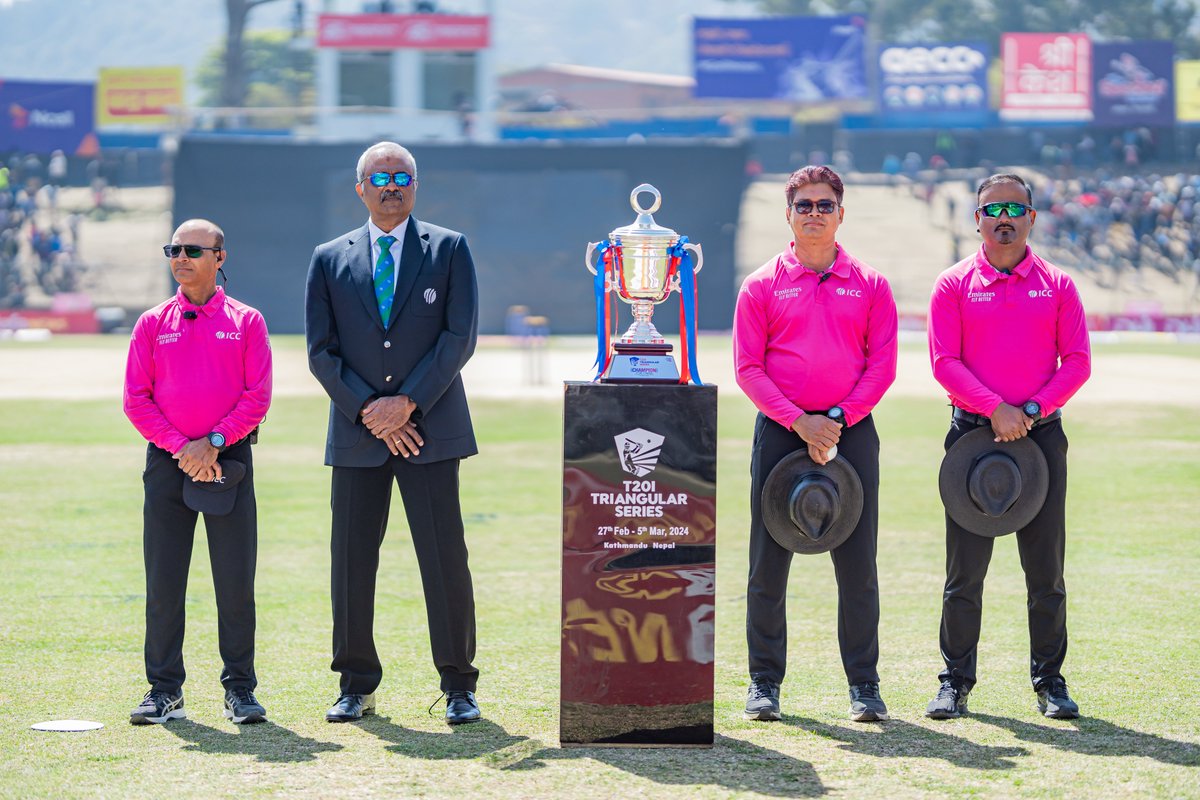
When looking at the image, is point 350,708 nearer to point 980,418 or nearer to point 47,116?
point 980,418

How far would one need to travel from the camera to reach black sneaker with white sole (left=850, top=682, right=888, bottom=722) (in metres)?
6.23

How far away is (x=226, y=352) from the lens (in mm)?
6438

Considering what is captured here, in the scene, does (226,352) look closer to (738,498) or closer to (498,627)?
(498,627)

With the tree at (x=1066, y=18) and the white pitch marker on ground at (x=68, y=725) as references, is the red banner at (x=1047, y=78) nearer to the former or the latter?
the tree at (x=1066, y=18)

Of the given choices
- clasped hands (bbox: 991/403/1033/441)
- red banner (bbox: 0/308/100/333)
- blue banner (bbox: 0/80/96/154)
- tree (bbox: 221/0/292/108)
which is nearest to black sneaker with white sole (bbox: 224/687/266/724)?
clasped hands (bbox: 991/403/1033/441)

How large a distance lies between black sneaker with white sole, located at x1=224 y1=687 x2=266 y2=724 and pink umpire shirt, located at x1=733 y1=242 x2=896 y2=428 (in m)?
2.20

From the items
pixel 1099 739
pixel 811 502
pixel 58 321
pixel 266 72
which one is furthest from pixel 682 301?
pixel 266 72

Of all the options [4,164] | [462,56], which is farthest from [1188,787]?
[4,164]

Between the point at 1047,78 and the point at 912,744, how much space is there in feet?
178

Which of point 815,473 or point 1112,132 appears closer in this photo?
point 815,473

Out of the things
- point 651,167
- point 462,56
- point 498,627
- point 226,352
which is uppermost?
point 462,56

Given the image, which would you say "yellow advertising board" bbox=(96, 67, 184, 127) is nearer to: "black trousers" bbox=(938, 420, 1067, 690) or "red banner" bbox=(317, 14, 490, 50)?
"red banner" bbox=(317, 14, 490, 50)

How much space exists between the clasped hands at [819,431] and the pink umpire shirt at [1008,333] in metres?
→ 0.49

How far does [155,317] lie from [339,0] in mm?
43634
